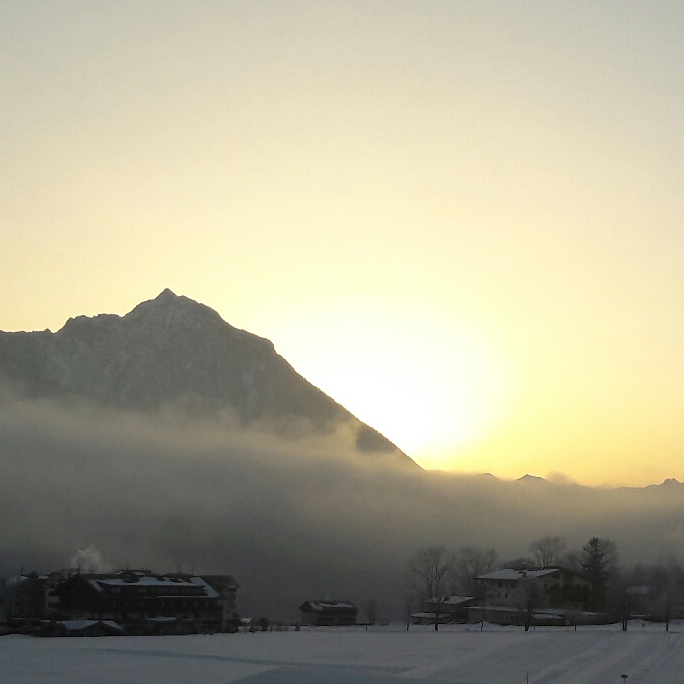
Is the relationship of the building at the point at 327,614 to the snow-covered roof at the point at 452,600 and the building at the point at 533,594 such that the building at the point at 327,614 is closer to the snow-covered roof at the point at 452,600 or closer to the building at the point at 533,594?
the snow-covered roof at the point at 452,600

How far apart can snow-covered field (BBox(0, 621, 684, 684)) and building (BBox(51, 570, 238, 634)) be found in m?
25.0

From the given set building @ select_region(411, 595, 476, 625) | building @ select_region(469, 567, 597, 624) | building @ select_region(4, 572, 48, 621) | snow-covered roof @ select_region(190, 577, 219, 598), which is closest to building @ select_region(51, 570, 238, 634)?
snow-covered roof @ select_region(190, 577, 219, 598)

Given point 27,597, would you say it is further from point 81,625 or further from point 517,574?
point 517,574

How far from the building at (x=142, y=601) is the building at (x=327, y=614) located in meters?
19.3


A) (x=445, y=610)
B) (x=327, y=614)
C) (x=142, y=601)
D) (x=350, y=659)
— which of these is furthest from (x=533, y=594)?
(x=350, y=659)

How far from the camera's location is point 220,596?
140 m

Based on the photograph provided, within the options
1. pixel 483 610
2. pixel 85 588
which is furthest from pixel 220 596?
A: pixel 483 610

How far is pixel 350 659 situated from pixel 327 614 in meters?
83.8

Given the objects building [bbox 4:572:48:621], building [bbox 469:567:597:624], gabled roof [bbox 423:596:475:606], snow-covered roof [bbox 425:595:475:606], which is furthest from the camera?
snow-covered roof [bbox 425:595:475:606]

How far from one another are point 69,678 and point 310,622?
96.9 metres

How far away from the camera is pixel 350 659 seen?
243 ft

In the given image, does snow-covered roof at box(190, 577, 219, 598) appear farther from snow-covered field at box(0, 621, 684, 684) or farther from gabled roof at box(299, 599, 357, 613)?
snow-covered field at box(0, 621, 684, 684)

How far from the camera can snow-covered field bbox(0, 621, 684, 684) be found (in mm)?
61656

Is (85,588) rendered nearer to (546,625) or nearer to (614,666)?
(546,625)
